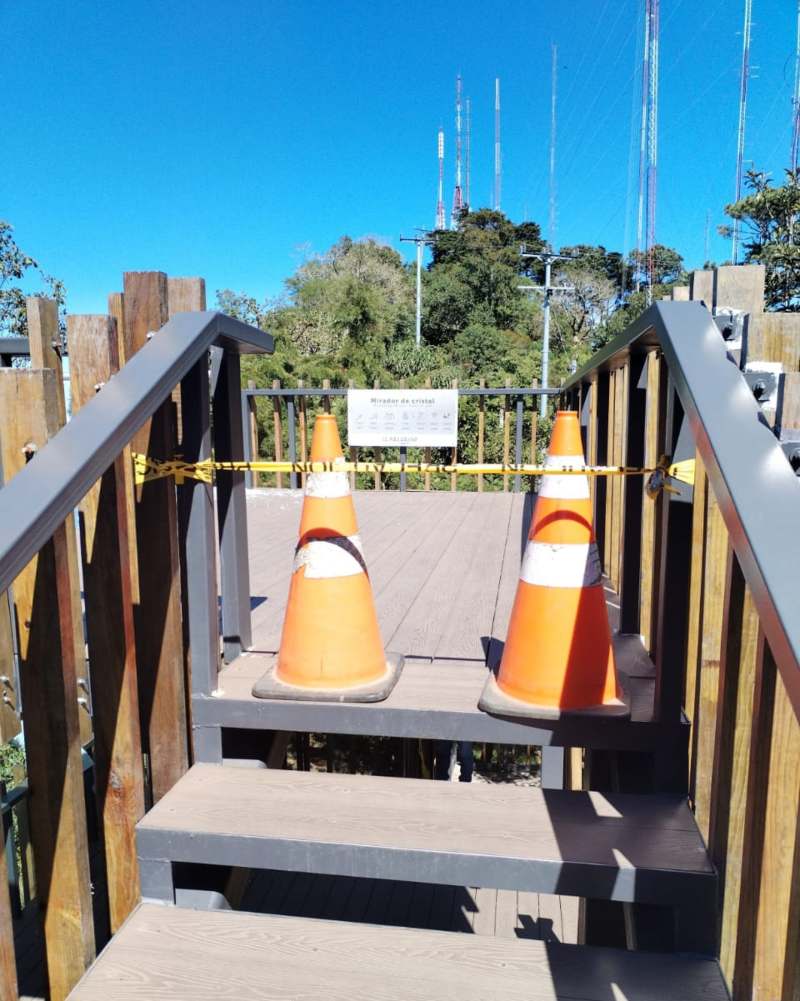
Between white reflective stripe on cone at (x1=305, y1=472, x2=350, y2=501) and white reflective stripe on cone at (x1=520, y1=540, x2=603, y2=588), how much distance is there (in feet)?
2.08

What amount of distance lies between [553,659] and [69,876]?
51.3 inches

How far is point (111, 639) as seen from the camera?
170 centimetres

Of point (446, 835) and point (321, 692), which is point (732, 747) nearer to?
point (446, 835)

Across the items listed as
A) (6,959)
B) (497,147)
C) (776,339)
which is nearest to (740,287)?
(776,339)

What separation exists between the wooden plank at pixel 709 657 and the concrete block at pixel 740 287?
0.63 metres

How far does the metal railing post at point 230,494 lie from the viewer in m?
2.33

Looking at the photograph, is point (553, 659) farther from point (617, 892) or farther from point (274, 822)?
point (274, 822)

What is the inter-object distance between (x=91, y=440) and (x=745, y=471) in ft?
3.88

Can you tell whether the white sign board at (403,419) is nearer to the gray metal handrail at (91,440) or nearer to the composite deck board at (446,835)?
the gray metal handrail at (91,440)

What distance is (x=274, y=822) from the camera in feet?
5.83

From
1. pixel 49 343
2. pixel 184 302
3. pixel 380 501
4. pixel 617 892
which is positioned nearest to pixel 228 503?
pixel 184 302

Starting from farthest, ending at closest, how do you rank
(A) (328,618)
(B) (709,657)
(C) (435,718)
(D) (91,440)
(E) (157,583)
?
(A) (328,618), (C) (435,718), (E) (157,583), (B) (709,657), (D) (91,440)

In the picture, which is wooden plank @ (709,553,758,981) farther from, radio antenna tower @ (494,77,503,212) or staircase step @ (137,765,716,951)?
radio antenna tower @ (494,77,503,212)

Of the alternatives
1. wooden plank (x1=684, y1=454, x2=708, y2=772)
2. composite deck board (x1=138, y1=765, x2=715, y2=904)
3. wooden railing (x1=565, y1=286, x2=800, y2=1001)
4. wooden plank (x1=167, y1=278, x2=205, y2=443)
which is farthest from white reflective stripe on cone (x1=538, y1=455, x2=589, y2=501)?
wooden plank (x1=167, y1=278, x2=205, y2=443)
